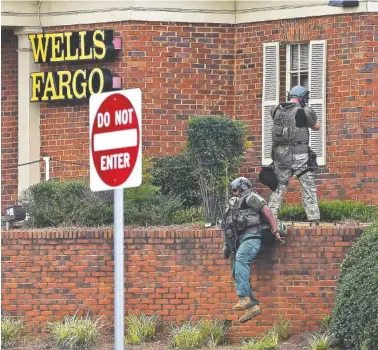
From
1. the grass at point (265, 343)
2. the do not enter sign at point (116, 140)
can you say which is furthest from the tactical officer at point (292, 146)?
the do not enter sign at point (116, 140)

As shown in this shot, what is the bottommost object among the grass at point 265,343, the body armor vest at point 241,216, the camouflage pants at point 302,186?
the grass at point 265,343

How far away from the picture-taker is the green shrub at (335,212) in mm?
21391

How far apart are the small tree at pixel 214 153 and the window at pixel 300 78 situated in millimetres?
2097

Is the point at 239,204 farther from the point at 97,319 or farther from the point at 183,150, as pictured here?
the point at 183,150

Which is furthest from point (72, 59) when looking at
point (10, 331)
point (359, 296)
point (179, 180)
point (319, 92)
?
point (359, 296)

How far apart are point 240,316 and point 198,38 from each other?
19.8 ft

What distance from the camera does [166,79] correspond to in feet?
79.8

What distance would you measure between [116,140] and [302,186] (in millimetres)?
9265

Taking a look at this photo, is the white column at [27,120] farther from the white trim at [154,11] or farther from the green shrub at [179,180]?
the green shrub at [179,180]

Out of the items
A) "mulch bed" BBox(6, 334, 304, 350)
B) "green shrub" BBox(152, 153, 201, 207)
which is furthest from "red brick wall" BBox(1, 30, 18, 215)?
"mulch bed" BBox(6, 334, 304, 350)

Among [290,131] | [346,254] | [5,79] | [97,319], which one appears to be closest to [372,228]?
[346,254]

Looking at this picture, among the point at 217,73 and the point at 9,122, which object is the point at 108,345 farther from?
the point at 9,122

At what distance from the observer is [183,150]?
938 inches

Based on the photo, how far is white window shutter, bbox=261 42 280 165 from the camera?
24.1m
